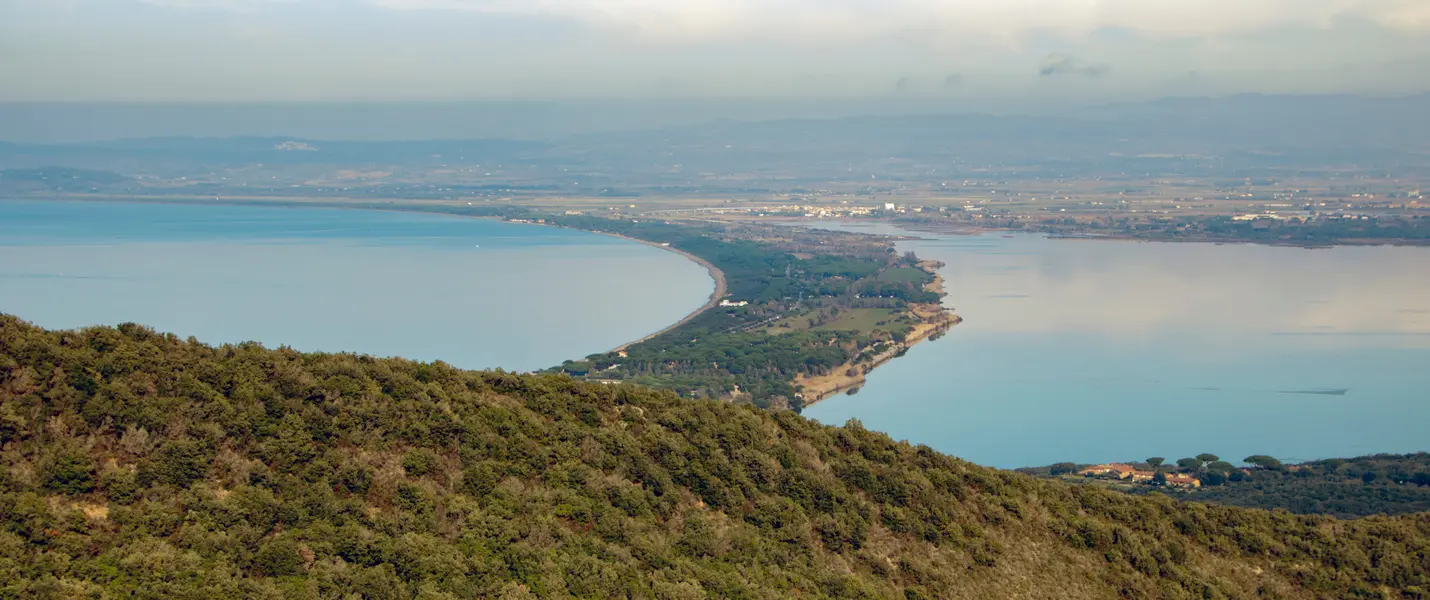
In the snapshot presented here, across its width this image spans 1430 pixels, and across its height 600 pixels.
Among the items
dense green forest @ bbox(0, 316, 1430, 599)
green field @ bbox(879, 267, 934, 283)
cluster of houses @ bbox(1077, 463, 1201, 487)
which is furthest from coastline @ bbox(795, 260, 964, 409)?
dense green forest @ bbox(0, 316, 1430, 599)

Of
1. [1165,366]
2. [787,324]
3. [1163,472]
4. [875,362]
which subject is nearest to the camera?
[1163,472]

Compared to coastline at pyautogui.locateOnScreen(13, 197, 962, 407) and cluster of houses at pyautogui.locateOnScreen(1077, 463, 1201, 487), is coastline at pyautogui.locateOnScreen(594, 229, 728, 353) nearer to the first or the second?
coastline at pyautogui.locateOnScreen(13, 197, 962, 407)

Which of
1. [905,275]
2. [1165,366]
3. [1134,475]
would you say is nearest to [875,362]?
[1165,366]

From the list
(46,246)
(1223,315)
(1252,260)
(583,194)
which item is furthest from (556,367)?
(583,194)

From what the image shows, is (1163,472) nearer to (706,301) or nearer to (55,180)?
(706,301)

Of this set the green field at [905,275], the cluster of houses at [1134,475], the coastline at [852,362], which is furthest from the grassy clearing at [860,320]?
the cluster of houses at [1134,475]

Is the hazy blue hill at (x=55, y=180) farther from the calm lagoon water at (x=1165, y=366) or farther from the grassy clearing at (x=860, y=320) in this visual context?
the grassy clearing at (x=860, y=320)

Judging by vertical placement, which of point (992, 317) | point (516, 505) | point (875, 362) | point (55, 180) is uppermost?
point (516, 505)
